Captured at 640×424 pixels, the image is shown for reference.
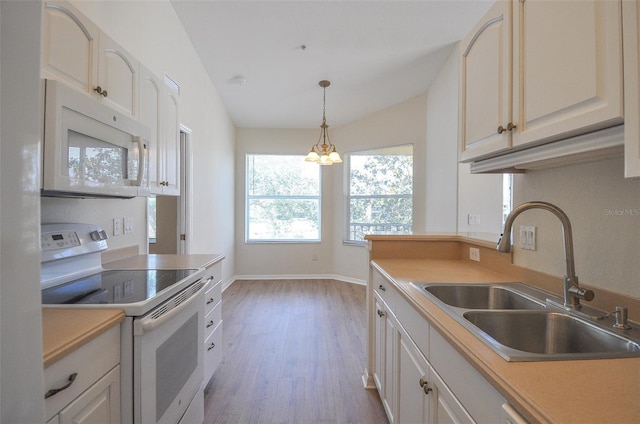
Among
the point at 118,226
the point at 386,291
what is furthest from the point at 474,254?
the point at 118,226

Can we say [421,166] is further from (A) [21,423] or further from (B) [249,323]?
(A) [21,423]

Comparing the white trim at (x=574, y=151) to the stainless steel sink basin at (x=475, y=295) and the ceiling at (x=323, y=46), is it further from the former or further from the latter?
the ceiling at (x=323, y=46)

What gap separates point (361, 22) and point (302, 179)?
2874 mm

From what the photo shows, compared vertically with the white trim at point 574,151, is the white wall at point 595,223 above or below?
below

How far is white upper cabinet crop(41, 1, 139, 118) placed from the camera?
3.46ft

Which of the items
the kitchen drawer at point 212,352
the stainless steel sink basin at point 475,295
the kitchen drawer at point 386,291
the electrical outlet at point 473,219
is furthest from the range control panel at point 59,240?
the electrical outlet at point 473,219

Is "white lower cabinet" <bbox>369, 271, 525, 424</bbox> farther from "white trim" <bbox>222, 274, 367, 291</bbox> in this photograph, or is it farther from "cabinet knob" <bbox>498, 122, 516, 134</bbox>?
"white trim" <bbox>222, 274, 367, 291</bbox>

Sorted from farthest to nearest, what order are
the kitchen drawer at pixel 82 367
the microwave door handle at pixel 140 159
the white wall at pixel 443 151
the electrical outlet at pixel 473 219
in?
the white wall at pixel 443 151
the electrical outlet at pixel 473 219
the microwave door handle at pixel 140 159
the kitchen drawer at pixel 82 367

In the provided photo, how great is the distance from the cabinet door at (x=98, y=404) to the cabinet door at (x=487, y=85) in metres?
1.61

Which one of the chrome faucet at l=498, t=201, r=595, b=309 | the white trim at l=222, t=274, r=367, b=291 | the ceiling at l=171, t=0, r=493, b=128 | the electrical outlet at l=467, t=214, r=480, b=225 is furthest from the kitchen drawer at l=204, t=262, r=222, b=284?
the white trim at l=222, t=274, r=367, b=291

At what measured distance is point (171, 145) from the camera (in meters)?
2.10

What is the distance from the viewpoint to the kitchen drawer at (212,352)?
1.85 meters

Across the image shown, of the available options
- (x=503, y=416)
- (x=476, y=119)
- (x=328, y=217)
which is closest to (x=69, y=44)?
(x=476, y=119)

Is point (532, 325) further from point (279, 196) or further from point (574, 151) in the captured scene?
point (279, 196)
